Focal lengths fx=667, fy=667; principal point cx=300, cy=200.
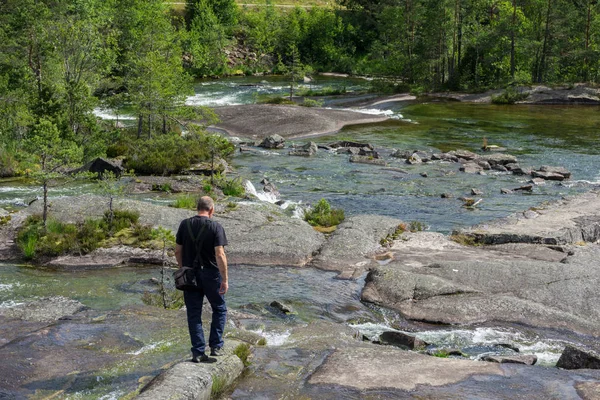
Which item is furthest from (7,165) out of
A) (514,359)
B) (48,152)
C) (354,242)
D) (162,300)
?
(514,359)

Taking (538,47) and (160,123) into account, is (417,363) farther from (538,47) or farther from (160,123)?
(538,47)

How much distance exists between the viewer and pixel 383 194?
2658cm

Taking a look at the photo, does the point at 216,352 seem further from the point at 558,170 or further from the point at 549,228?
the point at 558,170

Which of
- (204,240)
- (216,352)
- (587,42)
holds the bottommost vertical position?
(216,352)

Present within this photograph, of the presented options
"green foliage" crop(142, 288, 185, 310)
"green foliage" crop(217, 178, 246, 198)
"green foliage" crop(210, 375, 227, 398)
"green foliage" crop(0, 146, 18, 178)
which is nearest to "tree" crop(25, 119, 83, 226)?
"green foliage" crop(0, 146, 18, 178)

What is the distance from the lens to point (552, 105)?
56969 millimetres

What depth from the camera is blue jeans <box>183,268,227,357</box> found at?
9.44 meters

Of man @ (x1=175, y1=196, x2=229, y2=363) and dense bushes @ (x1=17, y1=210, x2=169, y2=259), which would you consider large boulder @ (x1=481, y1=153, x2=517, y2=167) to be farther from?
man @ (x1=175, y1=196, x2=229, y2=363)

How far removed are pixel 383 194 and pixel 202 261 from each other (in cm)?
1782

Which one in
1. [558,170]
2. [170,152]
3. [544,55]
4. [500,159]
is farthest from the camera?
[544,55]

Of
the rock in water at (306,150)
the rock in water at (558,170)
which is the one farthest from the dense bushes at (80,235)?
the rock in water at (558,170)

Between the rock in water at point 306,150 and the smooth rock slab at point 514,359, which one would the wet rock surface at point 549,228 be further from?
A: the rock in water at point 306,150

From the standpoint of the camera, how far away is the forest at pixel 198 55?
30062 mm

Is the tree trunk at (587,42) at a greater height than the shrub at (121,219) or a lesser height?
greater
